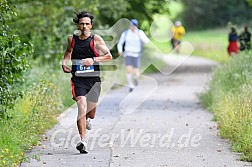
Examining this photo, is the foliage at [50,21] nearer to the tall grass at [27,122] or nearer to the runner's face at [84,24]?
the tall grass at [27,122]

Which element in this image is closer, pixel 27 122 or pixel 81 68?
pixel 81 68

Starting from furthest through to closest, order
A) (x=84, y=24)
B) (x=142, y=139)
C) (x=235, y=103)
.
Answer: (x=235, y=103) → (x=142, y=139) → (x=84, y=24)

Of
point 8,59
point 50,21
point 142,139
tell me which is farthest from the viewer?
point 50,21

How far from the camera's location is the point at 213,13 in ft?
254

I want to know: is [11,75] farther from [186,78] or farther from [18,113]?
[186,78]

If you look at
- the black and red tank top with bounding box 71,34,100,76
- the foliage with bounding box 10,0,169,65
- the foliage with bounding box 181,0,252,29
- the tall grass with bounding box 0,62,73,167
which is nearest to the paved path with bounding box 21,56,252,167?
the tall grass with bounding box 0,62,73,167

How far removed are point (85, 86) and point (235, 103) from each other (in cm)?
271

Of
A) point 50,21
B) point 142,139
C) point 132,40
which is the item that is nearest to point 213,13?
point 50,21

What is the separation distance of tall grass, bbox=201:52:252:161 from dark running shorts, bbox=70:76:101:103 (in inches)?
86.6

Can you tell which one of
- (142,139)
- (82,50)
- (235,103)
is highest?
(82,50)

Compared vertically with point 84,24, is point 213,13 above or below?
below

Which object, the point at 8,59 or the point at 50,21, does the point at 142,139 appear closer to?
the point at 8,59

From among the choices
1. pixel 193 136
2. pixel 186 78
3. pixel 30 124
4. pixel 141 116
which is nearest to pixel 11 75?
pixel 30 124

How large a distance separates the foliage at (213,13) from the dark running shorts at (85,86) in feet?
198
